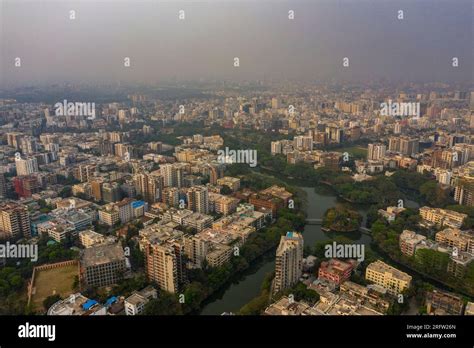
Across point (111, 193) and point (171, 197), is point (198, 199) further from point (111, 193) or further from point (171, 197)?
point (111, 193)

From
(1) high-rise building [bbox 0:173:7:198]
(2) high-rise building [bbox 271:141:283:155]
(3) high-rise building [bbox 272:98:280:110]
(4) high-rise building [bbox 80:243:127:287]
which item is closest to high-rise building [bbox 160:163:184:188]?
(1) high-rise building [bbox 0:173:7:198]

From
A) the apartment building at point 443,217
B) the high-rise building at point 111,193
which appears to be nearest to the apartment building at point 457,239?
the apartment building at point 443,217

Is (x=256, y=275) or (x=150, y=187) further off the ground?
(x=150, y=187)

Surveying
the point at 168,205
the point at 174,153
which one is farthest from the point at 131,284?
the point at 174,153

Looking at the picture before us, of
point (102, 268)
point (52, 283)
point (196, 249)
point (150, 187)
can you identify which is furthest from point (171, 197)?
point (52, 283)

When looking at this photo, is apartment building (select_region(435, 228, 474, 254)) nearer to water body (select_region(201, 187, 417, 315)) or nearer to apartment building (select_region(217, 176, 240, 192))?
water body (select_region(201, 187, 417, 315))

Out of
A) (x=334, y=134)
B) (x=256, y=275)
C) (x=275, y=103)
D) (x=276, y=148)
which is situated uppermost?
(x=275, y=103)
